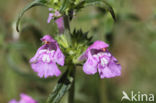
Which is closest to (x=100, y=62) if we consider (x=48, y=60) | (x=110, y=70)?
(x=110, y=70)

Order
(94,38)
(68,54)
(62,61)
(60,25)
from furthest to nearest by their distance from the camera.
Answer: (94,38) < (60,25) < (68,54) < (62,61)

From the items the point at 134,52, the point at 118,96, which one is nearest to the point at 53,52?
the point at 118,96

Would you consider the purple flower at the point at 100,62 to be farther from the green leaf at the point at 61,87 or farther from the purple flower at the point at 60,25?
the purple flower at the point at 60,25

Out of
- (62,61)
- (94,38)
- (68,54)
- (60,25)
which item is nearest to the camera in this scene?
(62,61)

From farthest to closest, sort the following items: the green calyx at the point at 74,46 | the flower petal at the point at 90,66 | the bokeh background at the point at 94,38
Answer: the bokeh background at the point at 94,38, the green calyx at the point at 74,46, the flower petal at the point at 90,66

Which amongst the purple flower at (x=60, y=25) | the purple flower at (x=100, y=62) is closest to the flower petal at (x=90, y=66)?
the purple flower at (x=100, y=62)

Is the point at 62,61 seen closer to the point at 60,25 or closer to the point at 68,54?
the point at 68,54
